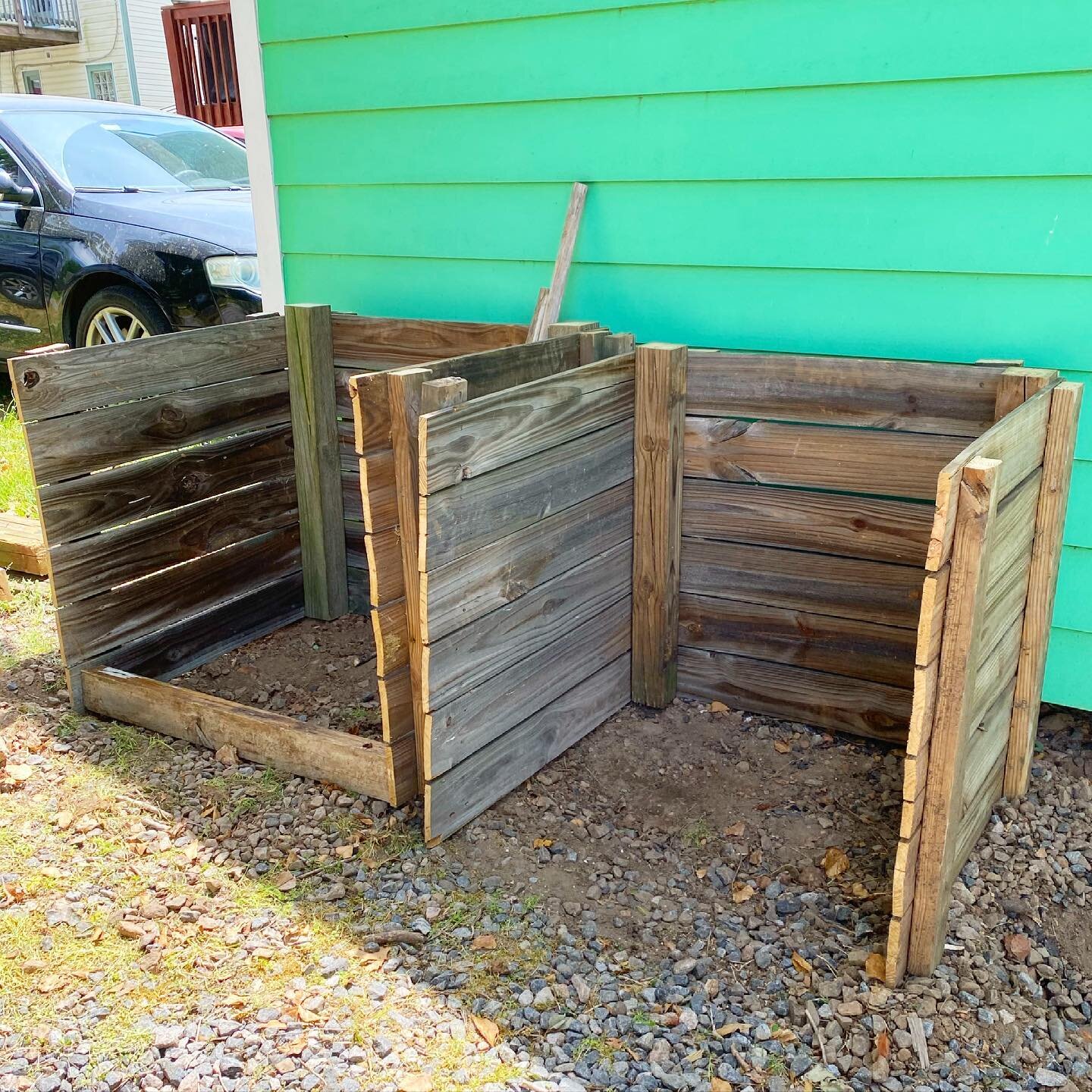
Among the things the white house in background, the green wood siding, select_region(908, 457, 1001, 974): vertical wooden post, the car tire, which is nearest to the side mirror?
the car tire

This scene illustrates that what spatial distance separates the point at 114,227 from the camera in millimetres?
5895

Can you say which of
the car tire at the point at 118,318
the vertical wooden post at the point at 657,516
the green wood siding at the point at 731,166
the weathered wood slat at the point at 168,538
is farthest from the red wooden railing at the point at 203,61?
the vertical wooden post at the point at 657,516

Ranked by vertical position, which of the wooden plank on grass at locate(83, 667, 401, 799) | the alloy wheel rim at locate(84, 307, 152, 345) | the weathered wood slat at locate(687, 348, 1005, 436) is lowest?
the wooden plank on grass at locate(83, 667, 401, 799)

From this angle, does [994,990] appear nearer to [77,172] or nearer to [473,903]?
[473,903]

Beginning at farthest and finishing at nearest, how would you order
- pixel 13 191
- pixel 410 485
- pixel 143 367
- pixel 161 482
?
pixel 13 191
pixel 161 482
pixel 143 367
pixel 410 485

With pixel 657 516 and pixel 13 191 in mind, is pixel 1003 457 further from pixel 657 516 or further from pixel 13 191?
pixel 13 191

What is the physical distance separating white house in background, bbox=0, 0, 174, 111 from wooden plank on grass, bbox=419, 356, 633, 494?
63.9 feet

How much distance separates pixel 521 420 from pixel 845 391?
0.92m

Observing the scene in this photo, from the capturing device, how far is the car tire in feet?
19.1

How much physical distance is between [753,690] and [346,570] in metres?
1.70

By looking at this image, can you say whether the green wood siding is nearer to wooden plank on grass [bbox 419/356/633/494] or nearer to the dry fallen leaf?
wooden plank on grass [bbox 419/356/633/494]

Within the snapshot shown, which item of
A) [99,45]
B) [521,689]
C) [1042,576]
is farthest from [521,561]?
[99,45]

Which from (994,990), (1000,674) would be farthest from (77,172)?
(994,990)

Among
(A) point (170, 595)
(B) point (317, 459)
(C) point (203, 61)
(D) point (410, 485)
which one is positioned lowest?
(A) point (170, 595)
